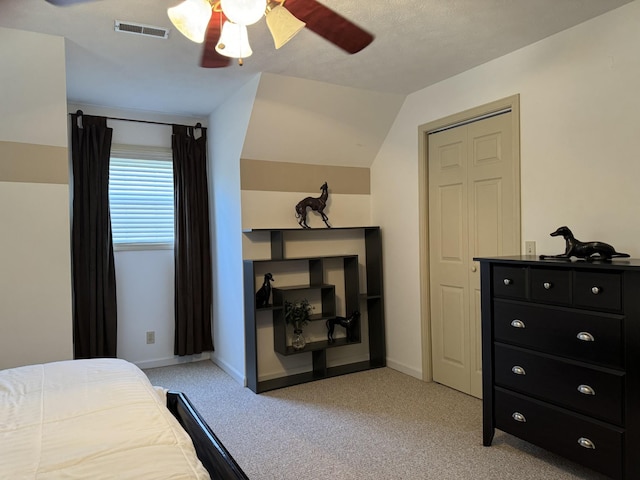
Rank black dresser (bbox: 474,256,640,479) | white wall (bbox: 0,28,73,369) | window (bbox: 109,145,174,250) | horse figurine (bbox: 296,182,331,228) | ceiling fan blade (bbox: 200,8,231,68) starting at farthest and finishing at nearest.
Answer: window (bbox: 109,145,174,250) < horse figurine (bbox: 296,182,331,228) < white wall (bbox: 0,28,73,369) < black dresser (bbox: 474,256,640,479) < ceiling fan blade (bbox: 200,8,231,68)

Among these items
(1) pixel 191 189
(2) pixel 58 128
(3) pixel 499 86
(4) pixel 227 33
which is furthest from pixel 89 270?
(3) pixel 499 86

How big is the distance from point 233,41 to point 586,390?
88.3 inches

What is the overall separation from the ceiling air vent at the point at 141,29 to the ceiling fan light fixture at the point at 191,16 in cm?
103

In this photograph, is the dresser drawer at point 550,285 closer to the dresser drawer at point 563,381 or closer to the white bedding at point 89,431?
the dresser drawer at point 563,381

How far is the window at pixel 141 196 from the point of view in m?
4.18

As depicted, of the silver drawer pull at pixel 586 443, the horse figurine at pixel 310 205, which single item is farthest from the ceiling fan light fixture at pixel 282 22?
the silver drawer pull at pixel 586 443

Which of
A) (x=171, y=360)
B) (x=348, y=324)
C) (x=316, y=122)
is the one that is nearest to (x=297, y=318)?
(x=348, y=324)

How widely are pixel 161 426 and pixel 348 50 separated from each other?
1702mm

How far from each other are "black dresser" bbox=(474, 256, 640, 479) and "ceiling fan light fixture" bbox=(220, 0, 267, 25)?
1.78 metres

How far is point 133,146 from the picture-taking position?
4242 mm

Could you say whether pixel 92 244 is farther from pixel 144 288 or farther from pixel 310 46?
pixel 310 46

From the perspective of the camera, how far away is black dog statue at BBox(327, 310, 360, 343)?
400cm

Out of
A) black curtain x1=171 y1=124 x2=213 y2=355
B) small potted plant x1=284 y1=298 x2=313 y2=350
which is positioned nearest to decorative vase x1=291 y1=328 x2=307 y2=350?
small potted plant x1=284 y1=298 x2=313 y2=350

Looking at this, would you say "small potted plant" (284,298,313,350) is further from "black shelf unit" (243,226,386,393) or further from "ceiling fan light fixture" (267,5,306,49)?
"ceiling fan light fixture" (267,5,306,49)
